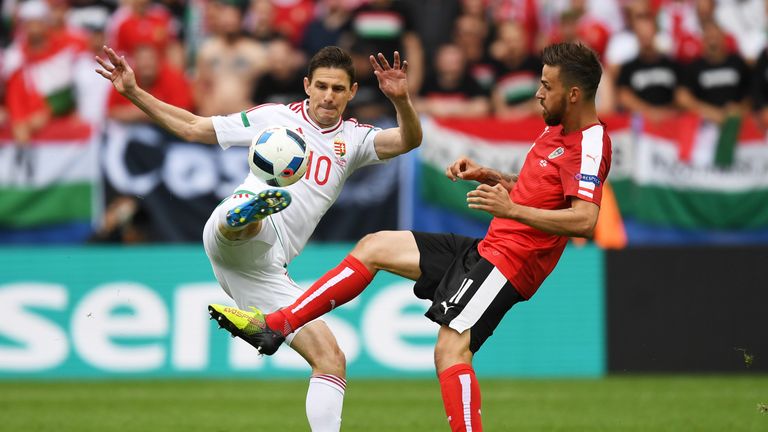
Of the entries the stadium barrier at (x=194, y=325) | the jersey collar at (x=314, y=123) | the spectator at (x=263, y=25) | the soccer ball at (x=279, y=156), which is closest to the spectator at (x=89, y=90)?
the spectator at (x=263, y=25)

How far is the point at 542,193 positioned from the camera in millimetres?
7602

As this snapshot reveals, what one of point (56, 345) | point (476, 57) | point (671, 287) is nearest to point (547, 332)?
point (671, 287)

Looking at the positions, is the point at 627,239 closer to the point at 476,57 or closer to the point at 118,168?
the point at 476,57

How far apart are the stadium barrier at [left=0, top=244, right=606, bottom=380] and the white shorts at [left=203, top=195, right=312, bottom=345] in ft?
17.1

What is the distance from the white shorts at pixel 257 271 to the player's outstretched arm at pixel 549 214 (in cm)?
159

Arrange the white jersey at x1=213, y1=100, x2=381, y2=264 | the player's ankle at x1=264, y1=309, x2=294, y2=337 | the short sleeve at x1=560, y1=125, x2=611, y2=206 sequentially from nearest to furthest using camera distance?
the short sleeve at x1=560, y1=125, x2=611, y2=206 → the player's ankle at x1=264, y1=309, x2=294, y2=337 → the white jersey at x1=213, y1=100, x2=381, y2=264

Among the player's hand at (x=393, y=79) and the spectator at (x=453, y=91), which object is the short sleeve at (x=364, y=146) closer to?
the player's hand at (x=393, y=79)

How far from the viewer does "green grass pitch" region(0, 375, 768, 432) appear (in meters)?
10.3

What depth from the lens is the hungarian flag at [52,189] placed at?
46.6 feet

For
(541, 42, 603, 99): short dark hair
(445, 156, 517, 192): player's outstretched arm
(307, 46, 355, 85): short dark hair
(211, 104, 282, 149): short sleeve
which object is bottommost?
(445, 156, 517, 192): player's outstretched arm

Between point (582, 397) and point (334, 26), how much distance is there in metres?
6.20

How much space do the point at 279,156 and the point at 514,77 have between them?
29.2 ft

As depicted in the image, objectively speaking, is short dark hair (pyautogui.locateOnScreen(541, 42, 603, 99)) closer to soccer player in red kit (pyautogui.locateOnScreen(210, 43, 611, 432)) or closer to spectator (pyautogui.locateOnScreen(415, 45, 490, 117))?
soccer player in red kit (pyautogui.locateOnScreen(210, 43, 611, 432))

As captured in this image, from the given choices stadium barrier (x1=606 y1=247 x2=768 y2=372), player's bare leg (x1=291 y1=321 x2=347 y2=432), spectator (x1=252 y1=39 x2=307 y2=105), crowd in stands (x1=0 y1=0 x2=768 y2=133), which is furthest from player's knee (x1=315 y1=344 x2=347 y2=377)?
spectator (x1=252 y1=39 x2=307 y2=105)
